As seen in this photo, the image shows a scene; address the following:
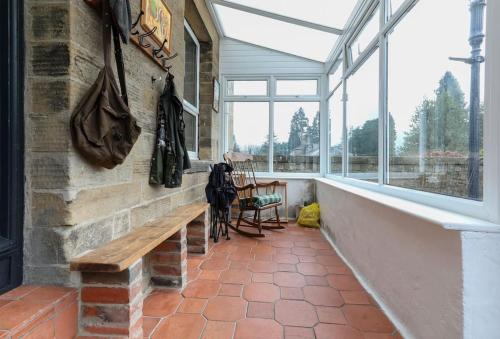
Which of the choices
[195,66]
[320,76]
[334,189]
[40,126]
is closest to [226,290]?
[40,126]

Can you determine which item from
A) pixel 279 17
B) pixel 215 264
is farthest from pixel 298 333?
pixel 279 17

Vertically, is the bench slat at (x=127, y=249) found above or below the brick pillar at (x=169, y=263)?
above

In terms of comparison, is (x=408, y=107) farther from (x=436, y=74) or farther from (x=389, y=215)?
(x=389, y=215)

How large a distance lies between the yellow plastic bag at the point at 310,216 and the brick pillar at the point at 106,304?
9.71ft

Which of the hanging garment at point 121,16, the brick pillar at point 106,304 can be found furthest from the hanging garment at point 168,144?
the brick pillar at point 106,304

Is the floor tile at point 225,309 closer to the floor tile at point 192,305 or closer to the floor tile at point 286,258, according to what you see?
the floor tile at point 192,305

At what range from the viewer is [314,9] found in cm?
299

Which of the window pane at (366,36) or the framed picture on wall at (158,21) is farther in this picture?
the window pane at (366,36)

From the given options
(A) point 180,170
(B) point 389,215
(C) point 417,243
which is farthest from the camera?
(A) point 180,170

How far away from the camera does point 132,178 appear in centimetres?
160

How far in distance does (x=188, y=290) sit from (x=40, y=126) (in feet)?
4.43

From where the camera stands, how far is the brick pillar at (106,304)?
1156mm

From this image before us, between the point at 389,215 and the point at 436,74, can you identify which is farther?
the point at 389,215

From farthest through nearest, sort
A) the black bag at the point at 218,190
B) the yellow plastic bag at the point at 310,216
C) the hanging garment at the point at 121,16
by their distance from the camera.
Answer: the yellow plastic bag at the point at 310,216 < the black bag at the point at 218,190 < the hanging garment at the point at 121,16
